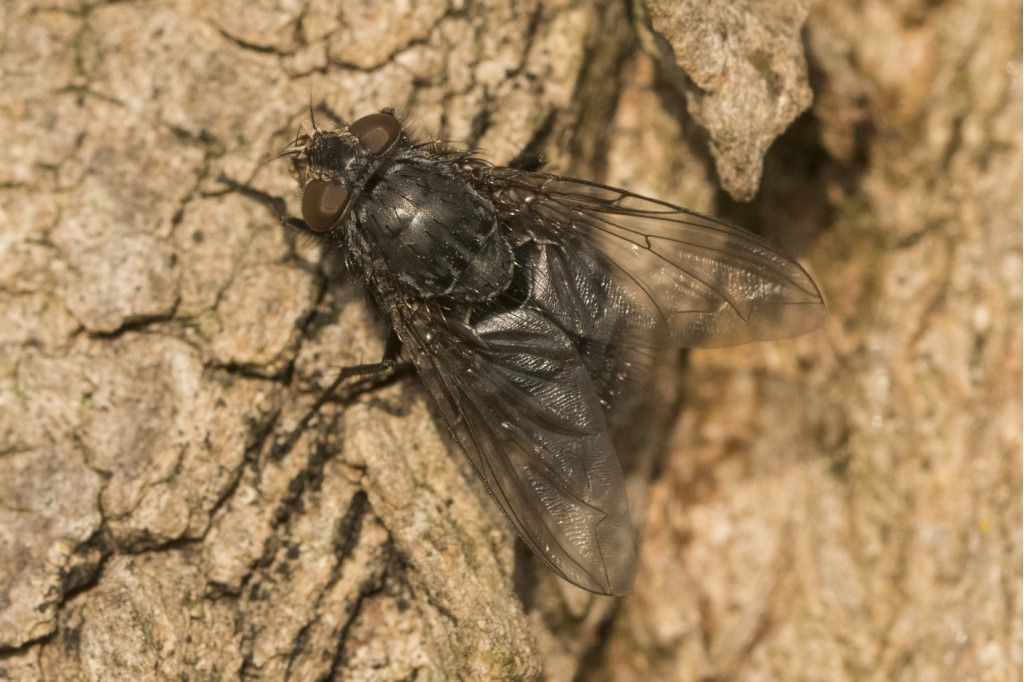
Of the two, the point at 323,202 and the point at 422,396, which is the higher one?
the point at 323,202

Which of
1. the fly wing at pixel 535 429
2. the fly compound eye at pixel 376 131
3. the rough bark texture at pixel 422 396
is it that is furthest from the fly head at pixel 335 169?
the fly wing at pixel 535 429

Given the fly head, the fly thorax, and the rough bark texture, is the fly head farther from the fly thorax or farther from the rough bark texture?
the rough bark texture

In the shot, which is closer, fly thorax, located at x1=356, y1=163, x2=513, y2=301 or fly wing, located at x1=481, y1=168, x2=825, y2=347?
fly thorax, located at x1=356, y1=163, x2=513, y2=301

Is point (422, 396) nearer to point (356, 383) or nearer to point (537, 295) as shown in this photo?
point (356, 383)

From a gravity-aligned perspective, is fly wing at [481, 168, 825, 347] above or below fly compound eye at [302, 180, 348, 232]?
above

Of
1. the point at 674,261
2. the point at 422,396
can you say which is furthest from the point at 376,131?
the point at 674,261

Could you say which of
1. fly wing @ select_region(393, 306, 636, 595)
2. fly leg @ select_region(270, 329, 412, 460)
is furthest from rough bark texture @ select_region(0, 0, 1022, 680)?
fly wing @ select_region(393, 306, 636, 595)
